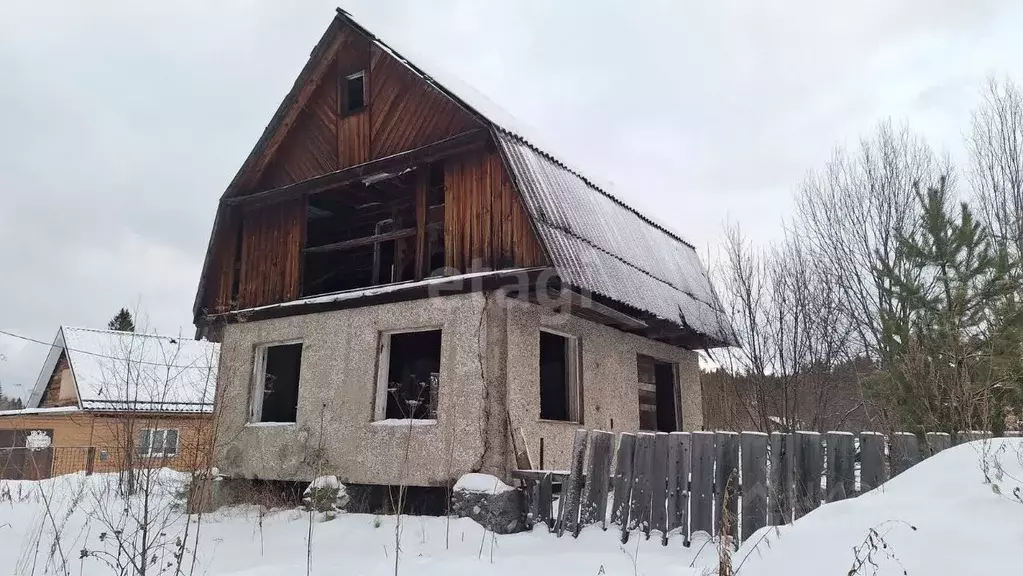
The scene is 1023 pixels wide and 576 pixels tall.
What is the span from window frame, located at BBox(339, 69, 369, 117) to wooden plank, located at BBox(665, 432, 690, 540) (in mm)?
6904

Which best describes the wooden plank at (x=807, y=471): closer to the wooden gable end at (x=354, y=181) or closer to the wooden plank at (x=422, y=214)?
the wooden gable end at (x=354, y=181)

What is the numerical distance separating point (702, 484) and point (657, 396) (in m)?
6.87

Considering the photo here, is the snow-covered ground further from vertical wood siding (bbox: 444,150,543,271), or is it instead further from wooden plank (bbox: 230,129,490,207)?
wooden plank (bbox: 230,129,490,207)

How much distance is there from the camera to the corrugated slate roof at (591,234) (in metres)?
8.02

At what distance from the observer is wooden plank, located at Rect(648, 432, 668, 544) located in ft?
20.2

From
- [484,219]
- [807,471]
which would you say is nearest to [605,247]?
[484,219]

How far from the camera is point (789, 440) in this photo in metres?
5.79

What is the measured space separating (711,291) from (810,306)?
6.58 feet

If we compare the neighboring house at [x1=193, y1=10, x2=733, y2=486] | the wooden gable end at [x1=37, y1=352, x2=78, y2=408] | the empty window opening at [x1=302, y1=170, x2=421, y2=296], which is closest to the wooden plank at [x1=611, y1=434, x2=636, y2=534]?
the neighboring house at [x1=193, y1=10, x2=733, y2=486]

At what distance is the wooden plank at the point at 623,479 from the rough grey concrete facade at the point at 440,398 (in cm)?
148

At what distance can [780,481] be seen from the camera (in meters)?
5.79

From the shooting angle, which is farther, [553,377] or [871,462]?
[553,377]

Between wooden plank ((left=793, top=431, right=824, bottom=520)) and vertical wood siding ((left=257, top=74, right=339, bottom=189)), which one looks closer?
wooden plank ((left=793, top=431, right=824, bottom=520))

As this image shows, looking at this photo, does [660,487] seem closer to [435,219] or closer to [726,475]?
[726,475]
